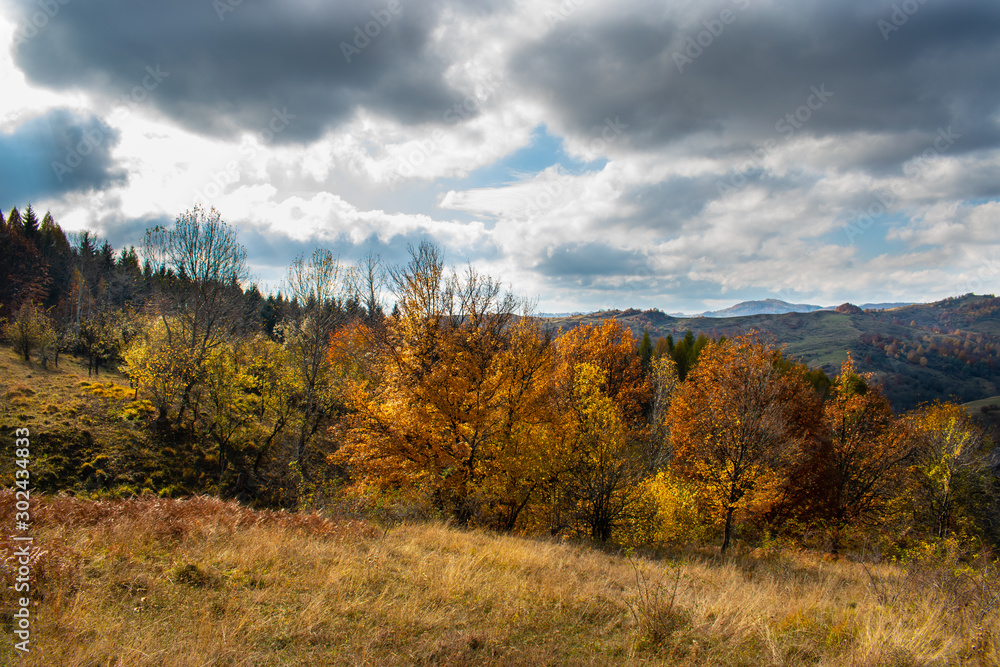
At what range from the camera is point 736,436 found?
19.5 metres

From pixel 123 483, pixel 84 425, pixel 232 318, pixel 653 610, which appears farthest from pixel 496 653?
pixel 232 318

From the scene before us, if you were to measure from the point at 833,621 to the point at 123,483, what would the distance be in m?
24.8

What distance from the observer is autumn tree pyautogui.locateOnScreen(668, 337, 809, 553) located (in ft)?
62.5

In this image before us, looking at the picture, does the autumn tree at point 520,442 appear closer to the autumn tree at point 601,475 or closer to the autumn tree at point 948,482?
the autumn tree at point 601,475

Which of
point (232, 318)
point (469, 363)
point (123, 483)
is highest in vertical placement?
point (232, 318)

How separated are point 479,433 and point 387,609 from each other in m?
9.76

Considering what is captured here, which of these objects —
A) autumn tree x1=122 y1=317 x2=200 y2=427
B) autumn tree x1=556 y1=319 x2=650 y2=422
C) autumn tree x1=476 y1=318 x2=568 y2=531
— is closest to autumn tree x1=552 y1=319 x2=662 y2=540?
autumn tree x1=476 y1=318 x2=568 y2=531

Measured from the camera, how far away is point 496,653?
18.3ft

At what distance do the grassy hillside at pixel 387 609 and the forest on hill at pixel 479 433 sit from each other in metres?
6.71

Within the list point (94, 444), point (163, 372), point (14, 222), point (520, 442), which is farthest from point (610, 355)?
point (14, 222)

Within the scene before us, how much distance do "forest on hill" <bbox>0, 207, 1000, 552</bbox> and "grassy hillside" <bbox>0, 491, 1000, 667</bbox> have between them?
Answer: 22.0ft

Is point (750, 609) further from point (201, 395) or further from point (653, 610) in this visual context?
point (201, 395)
